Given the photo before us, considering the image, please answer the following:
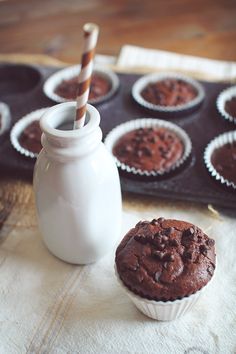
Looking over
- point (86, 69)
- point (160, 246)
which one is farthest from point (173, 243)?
point (86, 69)

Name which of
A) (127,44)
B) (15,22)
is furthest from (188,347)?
(15,22)

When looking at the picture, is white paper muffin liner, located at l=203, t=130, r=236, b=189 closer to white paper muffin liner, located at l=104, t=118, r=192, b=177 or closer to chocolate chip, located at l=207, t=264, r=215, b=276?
white paper muffin liner, located at l=104, t=118, r=192, b=177

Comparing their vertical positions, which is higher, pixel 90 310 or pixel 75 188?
pixel 75 188

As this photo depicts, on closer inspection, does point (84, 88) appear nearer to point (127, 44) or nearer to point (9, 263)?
point (9, 263)

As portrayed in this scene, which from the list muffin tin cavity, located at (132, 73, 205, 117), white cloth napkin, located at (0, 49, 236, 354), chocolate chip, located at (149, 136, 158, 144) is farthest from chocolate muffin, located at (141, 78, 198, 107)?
white cloth napkin, located at (0, 49, 236, 354)

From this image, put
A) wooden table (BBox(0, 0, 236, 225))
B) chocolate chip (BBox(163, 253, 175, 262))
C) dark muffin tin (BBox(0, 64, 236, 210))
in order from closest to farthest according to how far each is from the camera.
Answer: chocolate chip (BBox(163, 253, 175, 262))
dark muffin tin (BBox(0, 64, 236, 210))
wooden table (BBox(0, 0, 236, 225))

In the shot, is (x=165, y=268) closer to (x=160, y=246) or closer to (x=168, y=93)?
(x=160, y=246)
